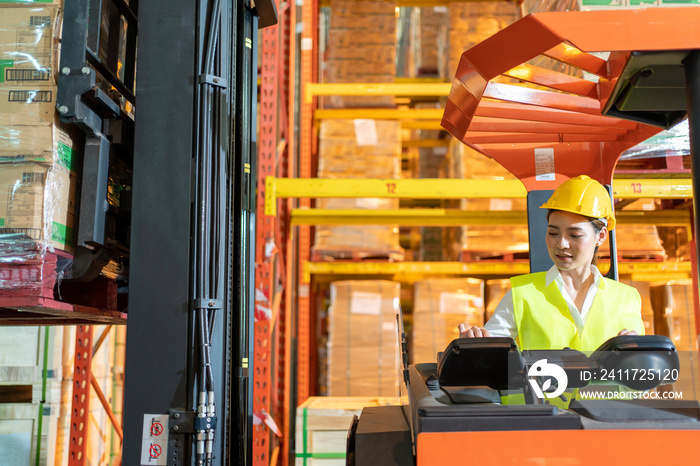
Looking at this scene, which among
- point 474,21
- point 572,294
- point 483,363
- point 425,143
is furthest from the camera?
point 425,143

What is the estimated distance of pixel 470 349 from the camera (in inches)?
67.0

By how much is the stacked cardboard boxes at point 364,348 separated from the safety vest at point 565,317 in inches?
131

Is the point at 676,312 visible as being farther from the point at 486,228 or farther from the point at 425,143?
the point at 425,143

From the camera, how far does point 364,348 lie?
231 inches

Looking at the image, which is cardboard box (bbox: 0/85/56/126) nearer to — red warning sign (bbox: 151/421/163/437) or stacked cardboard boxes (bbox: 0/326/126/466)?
red warning sign (bbox: 151/421/163/437)

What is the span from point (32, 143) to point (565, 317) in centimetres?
201

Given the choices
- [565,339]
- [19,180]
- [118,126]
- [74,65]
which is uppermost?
[74,65]

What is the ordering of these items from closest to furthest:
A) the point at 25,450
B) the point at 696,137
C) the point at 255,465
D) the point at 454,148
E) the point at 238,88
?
the point at 696,137 → the point at 238,88 → the point at 255,465 → the point at 25,450 → the point at 454,148

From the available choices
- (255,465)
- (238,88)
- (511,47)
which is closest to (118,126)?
(238,88)

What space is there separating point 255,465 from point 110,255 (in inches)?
104

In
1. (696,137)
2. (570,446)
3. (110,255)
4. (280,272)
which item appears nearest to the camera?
(570,446)

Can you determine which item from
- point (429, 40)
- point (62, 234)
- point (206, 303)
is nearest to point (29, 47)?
point (62, 234)

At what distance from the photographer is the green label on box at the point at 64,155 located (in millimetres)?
2137

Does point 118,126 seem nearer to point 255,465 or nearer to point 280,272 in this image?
point 255,465
